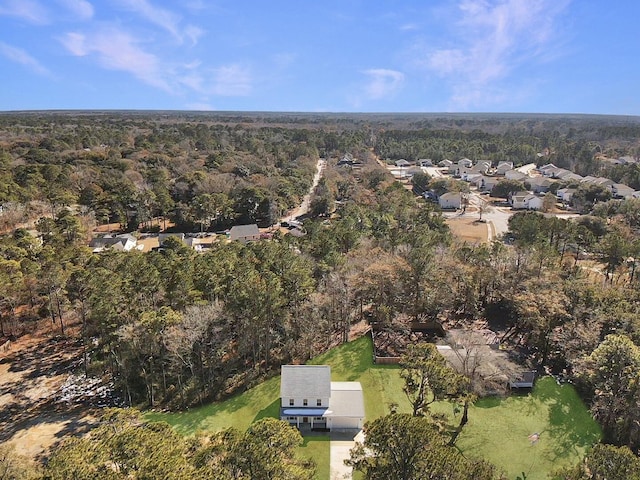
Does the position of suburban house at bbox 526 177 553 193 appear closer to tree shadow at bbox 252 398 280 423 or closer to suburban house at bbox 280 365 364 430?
suburban house at bbox 280 365 364 430

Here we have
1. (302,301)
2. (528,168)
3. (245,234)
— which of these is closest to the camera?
(302,301)

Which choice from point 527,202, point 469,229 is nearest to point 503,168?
point 527,202

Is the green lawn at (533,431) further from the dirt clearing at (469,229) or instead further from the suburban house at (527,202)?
the suburban house at (527,202)

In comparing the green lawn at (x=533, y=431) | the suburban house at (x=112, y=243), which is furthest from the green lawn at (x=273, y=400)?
the suburban house at (x=112, y=243)

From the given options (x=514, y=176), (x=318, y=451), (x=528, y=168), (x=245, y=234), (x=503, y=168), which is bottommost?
(x=318, y=451)

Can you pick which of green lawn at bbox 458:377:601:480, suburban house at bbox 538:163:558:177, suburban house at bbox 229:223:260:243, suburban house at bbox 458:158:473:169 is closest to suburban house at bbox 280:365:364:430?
green lawn at bbox 458:377:601:480

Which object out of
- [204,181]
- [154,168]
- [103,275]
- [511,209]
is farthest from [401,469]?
[154,168]

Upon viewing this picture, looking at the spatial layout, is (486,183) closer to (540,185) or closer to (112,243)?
(540,185)

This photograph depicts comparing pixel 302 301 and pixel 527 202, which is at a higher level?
pixel 527 202
